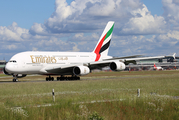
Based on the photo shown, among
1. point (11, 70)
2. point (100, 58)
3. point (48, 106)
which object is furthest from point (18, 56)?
point (48, 106)

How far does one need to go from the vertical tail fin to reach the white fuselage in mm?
5047

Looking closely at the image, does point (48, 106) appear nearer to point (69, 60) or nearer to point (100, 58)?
point (69, 60)

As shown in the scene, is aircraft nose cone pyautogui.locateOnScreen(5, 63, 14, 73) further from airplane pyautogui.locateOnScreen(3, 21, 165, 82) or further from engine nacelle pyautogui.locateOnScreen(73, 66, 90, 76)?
engine nacelle pyautogui.locateOnScreen(73, 66, 90, 76)

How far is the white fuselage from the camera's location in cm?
3965

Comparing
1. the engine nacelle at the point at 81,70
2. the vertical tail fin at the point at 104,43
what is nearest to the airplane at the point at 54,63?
the engine nacelle at the point at 81,70

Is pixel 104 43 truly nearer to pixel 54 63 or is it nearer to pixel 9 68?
pixel 54 63

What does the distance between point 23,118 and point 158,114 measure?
8.13 m

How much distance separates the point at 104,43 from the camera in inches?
2032

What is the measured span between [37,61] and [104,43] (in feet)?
49.6

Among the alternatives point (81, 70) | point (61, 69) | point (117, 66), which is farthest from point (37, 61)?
point (117, 66)

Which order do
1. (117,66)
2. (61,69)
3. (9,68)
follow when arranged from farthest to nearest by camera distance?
(61,69) < (117,66) < (9,68)

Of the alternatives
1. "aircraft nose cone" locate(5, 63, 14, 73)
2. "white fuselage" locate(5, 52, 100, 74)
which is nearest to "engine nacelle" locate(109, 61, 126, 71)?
"white fuselage" locate(5, 52, 100, 74)

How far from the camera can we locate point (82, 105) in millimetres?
16984

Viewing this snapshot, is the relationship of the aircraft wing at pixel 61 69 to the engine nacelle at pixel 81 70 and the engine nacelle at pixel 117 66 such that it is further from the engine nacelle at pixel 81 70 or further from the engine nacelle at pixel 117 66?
the engine nacelle at pixel 117 66
